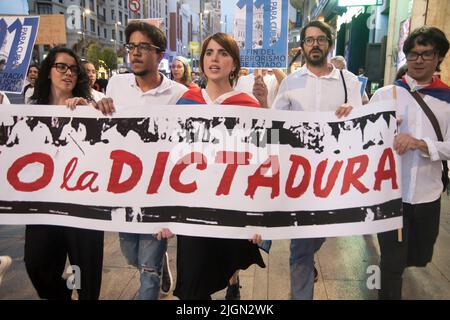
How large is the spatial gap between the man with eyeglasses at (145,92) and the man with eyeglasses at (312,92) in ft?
2.70

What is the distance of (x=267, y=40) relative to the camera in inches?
141

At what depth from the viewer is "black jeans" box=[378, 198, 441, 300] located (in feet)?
7.62

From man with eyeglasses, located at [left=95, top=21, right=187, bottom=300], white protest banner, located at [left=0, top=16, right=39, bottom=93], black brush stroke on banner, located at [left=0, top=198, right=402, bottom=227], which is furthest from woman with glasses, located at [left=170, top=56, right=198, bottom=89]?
black brush stroke on banner, located at [left=0, top=198, right=402, bottom=227]

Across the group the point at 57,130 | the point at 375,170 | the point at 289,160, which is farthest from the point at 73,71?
the point at 375,170

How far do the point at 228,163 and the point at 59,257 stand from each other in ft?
4.09

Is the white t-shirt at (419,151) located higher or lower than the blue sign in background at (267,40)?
lower

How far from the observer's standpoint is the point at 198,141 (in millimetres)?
2141

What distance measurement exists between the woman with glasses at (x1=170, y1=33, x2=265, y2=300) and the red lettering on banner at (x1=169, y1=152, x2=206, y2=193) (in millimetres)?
277

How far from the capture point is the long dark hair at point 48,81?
2424mm

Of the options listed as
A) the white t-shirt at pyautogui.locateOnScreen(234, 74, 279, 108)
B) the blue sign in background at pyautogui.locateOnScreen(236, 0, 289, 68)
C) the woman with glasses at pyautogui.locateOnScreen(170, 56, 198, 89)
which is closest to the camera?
the blue sign in background at pyautogui.locateOnScreen(236, 0, 289, 68)

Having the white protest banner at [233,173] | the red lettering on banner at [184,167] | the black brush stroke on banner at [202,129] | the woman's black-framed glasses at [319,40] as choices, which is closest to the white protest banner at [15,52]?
the black brush stroke on banner at [202,129]

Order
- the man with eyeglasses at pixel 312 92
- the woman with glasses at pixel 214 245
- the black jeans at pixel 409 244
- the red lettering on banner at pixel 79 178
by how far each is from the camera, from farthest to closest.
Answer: the man with eyeglasses at pixel 312 92, the black jeans at pixel 409 244, the red lettering on banner at pixel 79 178, the woman with glasses at pixel 214 245

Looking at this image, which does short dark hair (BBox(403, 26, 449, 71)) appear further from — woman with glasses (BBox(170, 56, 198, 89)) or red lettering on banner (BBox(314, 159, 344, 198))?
woman with glasses (BBox(170, 56, 198, 89))

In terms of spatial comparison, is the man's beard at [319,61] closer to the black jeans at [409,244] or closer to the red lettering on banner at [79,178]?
the black jeans at [409,244]
